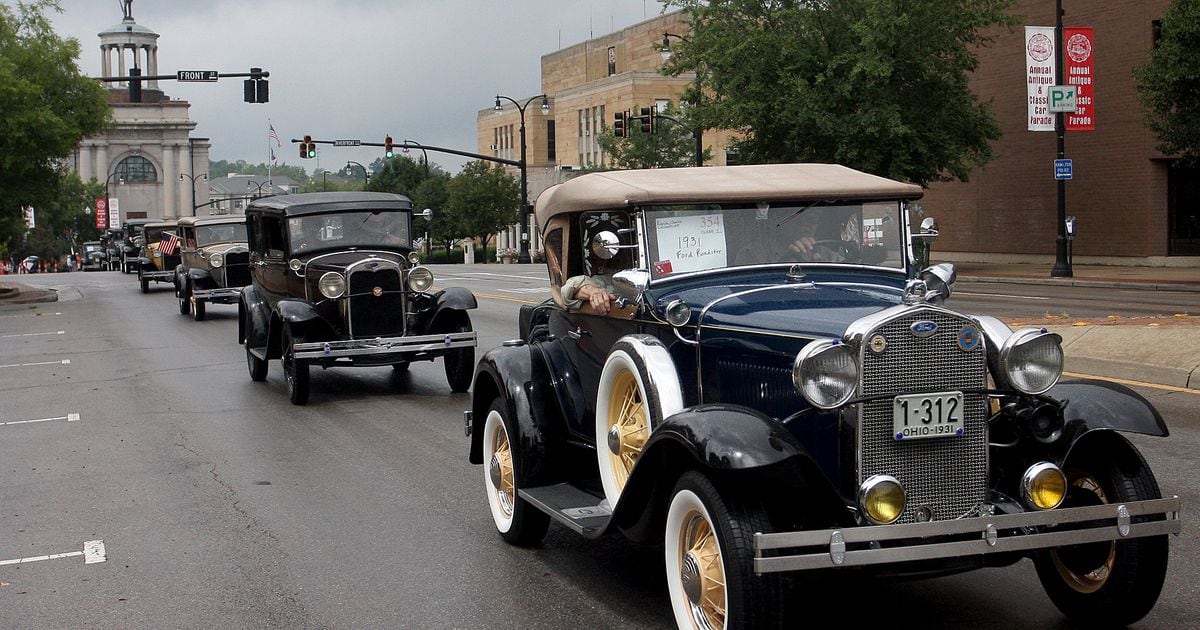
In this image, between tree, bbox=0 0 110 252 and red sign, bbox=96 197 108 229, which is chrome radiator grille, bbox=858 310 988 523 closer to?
tree, bbox=0 0 110 252

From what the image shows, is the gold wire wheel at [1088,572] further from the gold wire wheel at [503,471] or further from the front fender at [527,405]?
the gold wire wheel at [503,471]

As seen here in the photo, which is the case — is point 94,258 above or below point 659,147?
below

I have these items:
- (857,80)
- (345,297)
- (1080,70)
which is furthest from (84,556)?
(857,80)

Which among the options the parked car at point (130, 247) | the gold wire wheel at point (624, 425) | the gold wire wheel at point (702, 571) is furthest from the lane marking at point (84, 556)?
the parked car at point (130, 247)

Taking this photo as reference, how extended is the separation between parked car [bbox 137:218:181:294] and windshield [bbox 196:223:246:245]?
904 centimetres

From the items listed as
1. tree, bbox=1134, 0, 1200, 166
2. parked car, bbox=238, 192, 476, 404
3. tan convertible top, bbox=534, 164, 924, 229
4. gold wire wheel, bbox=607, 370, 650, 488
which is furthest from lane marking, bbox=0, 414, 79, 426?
tree, bbox=1134, 0, 1200, 166

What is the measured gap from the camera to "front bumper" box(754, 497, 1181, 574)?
14.3 feet

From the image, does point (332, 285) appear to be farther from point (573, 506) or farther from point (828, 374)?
point (828, 374)

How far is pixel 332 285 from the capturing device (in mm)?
13430

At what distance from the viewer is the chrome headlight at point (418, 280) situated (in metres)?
13.8

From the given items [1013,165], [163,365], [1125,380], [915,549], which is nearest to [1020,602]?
[915,549]

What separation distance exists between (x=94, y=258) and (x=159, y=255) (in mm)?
56937

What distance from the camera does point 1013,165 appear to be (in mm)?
43094

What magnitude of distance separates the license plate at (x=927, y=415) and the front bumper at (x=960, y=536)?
1.19ft
